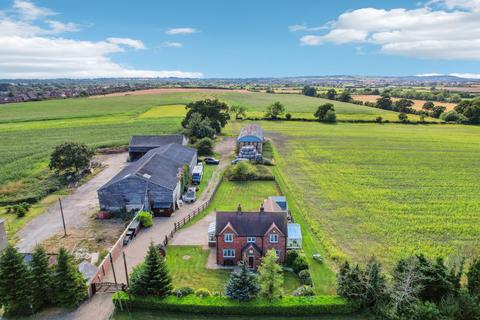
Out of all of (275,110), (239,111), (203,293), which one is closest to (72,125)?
(239,111)

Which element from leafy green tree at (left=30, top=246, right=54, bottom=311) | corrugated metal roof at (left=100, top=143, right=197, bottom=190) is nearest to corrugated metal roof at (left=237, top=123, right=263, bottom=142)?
corrugated metal roof at (left=100, top=143, right=197, bottom=190)

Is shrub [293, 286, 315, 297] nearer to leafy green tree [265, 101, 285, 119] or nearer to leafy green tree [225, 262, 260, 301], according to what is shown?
leafy green tree [225, 262, 260, 301]

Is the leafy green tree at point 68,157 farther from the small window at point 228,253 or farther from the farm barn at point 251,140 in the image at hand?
the small window at point 228,253

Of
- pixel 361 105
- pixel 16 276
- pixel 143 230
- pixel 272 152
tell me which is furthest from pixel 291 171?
pixel 361 105

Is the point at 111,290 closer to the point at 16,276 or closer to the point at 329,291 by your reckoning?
the point at 16,276

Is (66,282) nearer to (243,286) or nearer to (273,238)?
(243,286)

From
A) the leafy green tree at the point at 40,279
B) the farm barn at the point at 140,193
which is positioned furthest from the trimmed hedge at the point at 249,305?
the farm barn at the point at 140,193

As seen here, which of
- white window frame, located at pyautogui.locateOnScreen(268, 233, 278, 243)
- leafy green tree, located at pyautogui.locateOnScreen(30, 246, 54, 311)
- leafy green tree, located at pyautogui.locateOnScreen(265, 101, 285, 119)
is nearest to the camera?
leafy green tree, located at pyautogui.locateOnScreen(30, 246, 54, 311)
